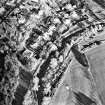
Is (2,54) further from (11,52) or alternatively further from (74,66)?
(74,66)

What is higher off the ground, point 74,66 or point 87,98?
point 74,66

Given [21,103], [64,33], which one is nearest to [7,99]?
[21,103]

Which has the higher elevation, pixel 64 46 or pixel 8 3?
pixel 8 3

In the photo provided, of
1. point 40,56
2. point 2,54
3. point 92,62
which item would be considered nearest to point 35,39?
point 40,56

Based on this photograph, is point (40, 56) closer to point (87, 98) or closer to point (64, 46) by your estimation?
point (64, 46)

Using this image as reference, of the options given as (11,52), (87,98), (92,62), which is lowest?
(87,98)

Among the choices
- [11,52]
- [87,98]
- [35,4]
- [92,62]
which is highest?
[35,4]

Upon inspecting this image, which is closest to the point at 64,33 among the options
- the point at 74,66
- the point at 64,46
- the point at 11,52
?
the point at 64,46

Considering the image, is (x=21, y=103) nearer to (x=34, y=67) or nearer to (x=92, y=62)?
(x=34, y=67)
